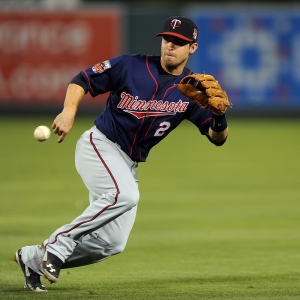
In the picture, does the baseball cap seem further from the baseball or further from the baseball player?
the baseball

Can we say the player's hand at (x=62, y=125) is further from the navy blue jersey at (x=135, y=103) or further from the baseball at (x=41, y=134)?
the navy blue jersey at (x=135, y=103)

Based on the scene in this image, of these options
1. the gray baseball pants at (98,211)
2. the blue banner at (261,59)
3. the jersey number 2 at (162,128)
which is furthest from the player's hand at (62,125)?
the blue banner at (261,59)

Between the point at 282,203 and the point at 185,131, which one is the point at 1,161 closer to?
the point at 282,203

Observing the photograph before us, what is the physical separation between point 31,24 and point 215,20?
4.90m

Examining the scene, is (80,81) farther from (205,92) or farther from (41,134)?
(205,92)

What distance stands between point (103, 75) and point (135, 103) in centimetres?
32

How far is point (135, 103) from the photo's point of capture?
577 cm

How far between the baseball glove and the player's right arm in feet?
2.47

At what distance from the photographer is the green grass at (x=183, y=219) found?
19.2 feet

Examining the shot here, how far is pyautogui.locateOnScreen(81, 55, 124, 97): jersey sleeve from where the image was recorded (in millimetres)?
5758

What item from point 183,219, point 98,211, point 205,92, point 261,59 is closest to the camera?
point 98,211

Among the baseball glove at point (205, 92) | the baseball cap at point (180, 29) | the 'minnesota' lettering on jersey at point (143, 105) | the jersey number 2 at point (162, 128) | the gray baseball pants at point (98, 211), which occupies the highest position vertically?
the baseball cap at point (180, 29)

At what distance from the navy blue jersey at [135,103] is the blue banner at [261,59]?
49.2ft

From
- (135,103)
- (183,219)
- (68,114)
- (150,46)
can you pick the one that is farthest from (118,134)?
(150,46)
